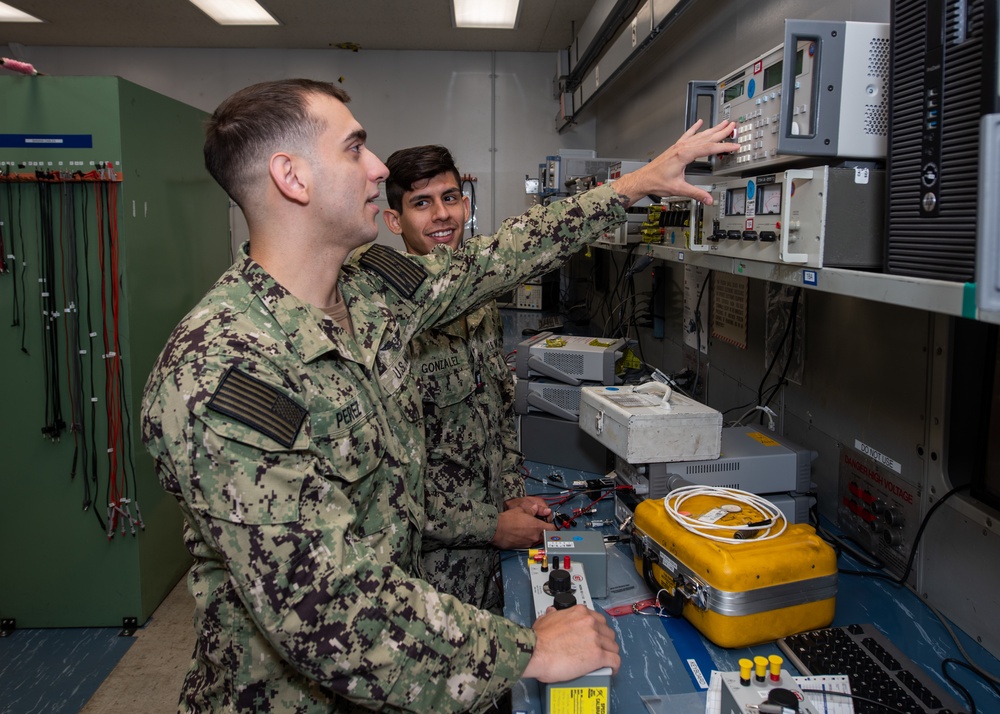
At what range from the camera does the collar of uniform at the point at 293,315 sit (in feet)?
3.49

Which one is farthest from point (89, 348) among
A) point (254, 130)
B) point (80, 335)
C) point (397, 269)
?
point (254, 130)

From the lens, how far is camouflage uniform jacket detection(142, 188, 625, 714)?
0.90 m

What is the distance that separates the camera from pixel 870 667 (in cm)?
120

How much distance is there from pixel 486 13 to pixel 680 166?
3414mm

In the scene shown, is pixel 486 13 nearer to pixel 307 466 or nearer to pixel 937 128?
pixel 937 128

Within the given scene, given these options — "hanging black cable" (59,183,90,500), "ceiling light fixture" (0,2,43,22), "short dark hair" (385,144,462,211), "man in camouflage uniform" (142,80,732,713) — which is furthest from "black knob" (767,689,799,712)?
"ceiling light fixture" (0,2,43,22)

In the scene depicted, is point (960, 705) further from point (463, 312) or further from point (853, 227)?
point (463, 312)

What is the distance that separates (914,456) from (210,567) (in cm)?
137

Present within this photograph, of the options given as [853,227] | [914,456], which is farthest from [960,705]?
[853,227]

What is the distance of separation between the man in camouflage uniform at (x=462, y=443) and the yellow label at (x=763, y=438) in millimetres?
581

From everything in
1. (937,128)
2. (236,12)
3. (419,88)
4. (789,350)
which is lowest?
(789,350)

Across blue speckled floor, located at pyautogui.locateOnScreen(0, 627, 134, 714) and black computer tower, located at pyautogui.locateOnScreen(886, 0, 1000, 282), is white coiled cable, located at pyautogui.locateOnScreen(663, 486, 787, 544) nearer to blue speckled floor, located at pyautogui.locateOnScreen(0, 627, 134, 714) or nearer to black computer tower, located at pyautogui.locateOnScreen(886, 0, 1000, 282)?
black computer tower, located at pyautogui.locateOnScreen(886, 0, 1000, 282)

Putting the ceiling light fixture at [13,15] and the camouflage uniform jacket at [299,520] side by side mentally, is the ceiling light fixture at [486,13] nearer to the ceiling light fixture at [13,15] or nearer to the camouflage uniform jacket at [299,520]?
the ceiling light fixture at [13,15]

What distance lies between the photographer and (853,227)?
1.10 m
